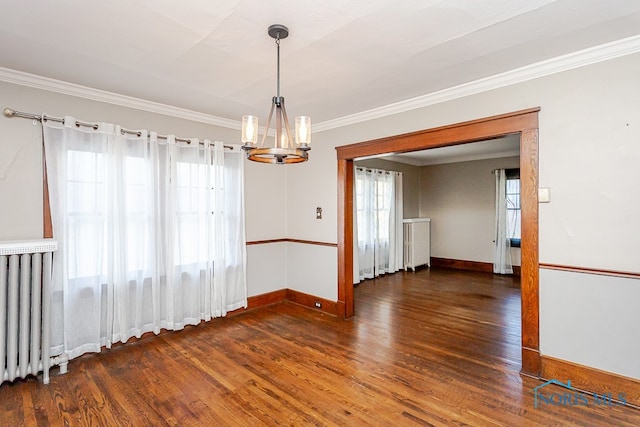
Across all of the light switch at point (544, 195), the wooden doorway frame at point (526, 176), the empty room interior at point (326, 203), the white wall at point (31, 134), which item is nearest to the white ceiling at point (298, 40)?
the empty room interior at point (326, 203)

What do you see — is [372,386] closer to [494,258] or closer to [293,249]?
[293,249]

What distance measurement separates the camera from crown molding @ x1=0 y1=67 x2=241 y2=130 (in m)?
2.66

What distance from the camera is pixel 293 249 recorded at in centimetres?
471

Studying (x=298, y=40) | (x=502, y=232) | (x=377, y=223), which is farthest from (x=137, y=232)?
(x=502, y=232)

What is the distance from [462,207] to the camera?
7.33 meters

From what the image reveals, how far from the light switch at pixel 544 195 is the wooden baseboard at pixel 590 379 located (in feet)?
4.17

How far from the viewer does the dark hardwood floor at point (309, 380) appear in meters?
2.11

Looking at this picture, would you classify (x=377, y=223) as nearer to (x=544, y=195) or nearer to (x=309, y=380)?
(x=544, y=195)

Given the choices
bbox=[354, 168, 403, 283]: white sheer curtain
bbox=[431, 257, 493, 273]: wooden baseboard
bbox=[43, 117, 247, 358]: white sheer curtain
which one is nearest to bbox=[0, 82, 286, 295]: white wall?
bbox=[43, 117, 247, 358]: white sheer curtain

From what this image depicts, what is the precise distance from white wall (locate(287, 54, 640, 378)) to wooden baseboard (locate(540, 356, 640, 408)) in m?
0.05

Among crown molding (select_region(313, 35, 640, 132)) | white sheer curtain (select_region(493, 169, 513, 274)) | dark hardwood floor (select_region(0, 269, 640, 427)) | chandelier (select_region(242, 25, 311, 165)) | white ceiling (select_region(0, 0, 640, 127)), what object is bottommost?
dark hardwood floor (select_region(0, 269, 640, 427))

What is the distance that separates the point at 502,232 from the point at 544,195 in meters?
4.49

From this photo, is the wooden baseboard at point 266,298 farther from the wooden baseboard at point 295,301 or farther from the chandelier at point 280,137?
the chandelier at point 280,137

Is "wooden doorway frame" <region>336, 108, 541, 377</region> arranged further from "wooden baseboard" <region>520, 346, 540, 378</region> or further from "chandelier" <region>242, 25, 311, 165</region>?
"chandelier" <region>242, 25, 311, 165</region>
